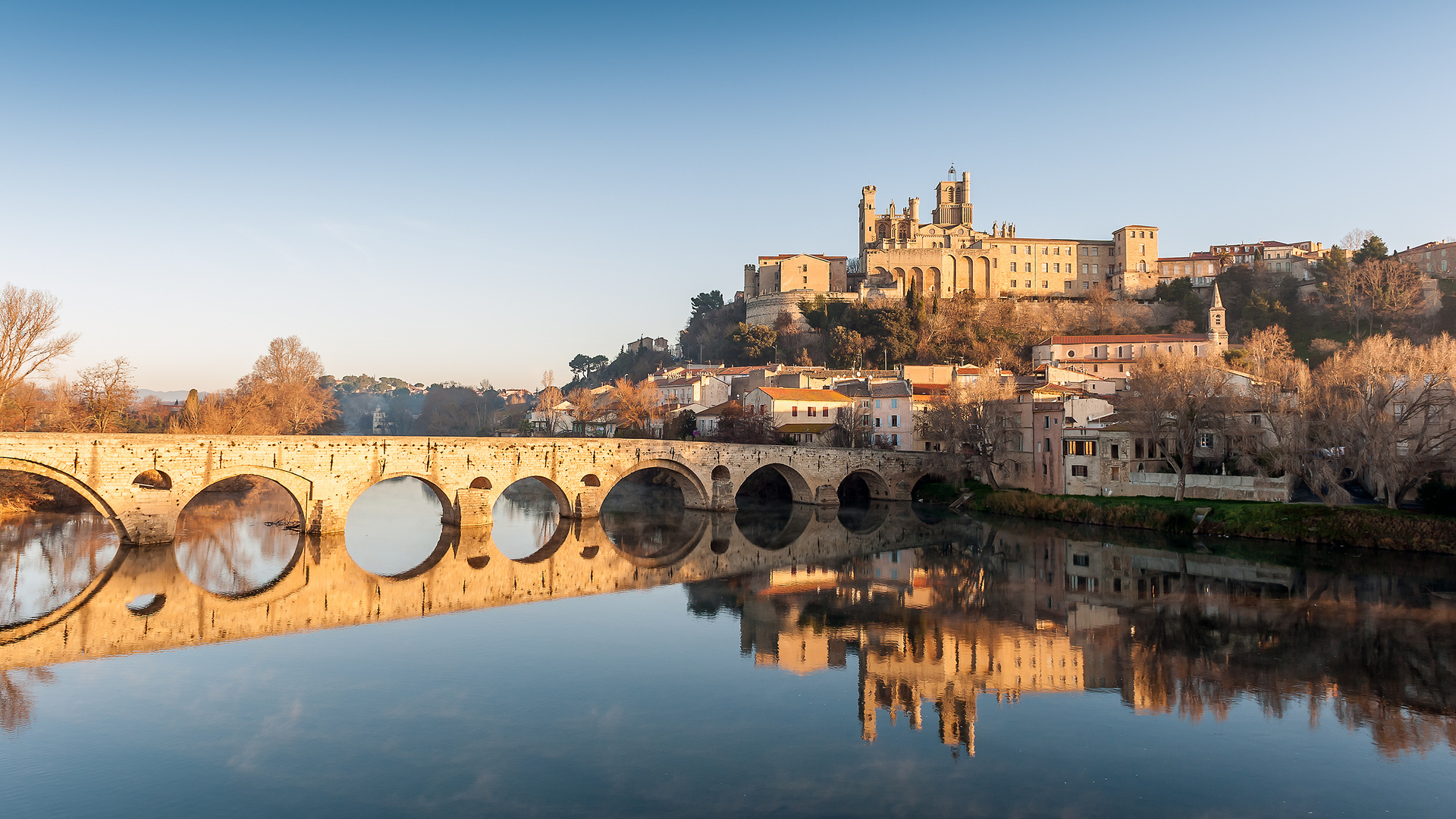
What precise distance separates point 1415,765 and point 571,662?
13.9 m

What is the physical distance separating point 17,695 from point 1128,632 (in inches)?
865

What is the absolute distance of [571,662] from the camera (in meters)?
16.6

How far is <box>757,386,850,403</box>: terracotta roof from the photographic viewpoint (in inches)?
2037

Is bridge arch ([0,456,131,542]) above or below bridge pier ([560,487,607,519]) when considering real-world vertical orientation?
above

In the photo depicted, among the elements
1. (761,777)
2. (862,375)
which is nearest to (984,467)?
(862,375)

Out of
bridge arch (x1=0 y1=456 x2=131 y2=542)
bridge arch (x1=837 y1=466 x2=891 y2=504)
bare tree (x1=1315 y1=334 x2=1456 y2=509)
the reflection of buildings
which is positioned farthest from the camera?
bridge arch (x1=837 y1=466 x2=891 y2=504)

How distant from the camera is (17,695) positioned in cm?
1388

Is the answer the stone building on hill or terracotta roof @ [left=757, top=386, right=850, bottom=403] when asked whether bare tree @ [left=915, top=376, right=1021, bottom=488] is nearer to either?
terracotta roof @ [left=757, top=386, right=850, bottom=403]

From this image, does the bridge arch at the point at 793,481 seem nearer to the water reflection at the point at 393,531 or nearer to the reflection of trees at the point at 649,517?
the reflection of trees at the point at 649,517

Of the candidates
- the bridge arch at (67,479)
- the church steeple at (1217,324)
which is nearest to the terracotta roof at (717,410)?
the bridge arch at (67,479)

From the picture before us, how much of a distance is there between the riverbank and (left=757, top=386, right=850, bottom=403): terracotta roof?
50.9 ft

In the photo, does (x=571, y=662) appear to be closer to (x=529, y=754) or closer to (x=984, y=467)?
(x=529, y=754)

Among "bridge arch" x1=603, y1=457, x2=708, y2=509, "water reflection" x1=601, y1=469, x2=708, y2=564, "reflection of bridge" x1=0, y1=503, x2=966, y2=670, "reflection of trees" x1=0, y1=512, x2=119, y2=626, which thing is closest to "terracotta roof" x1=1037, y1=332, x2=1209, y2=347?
"water reflection" x1=601, y1=469, x2=708, y2=564

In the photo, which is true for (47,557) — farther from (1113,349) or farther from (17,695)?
(1113,349)
